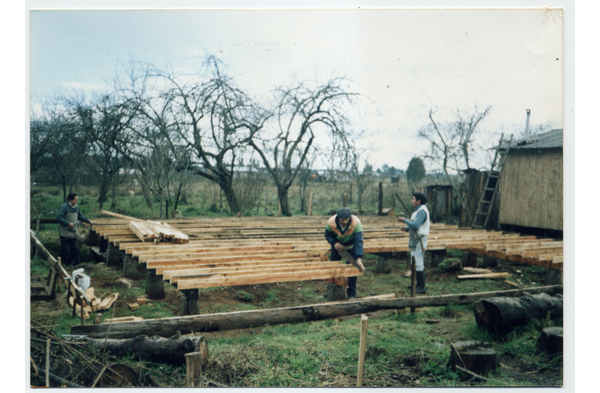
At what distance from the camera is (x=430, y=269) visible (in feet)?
30.4

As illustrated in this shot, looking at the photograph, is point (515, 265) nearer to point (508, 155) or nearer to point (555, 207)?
point (555, 207)

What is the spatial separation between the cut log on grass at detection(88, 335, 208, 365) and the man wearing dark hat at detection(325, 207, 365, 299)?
9.20 ft

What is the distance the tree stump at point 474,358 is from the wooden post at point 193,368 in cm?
252

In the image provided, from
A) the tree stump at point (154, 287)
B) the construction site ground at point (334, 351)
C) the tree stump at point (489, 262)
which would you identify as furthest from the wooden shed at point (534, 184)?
the tree stump at point (154, 287)

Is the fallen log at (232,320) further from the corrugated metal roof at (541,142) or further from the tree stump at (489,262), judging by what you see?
the corrugated metal roof at (541,142)

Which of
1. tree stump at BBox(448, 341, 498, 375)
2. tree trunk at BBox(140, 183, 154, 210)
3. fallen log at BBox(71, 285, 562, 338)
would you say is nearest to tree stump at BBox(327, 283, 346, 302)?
fallen log at BBox(71, 285, 562, 338)

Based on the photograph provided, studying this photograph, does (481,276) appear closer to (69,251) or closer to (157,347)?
(157,347)

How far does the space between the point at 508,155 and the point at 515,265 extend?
360 cm

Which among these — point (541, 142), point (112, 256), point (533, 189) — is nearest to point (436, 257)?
point (533, 189)

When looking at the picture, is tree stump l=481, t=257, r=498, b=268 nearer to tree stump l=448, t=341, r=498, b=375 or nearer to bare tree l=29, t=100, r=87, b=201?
tree stump l=448, t=341, r=498, b=375

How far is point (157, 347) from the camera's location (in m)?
3.97

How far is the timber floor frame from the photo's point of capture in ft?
18.1

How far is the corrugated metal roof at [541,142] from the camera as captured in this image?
32.6 feet
